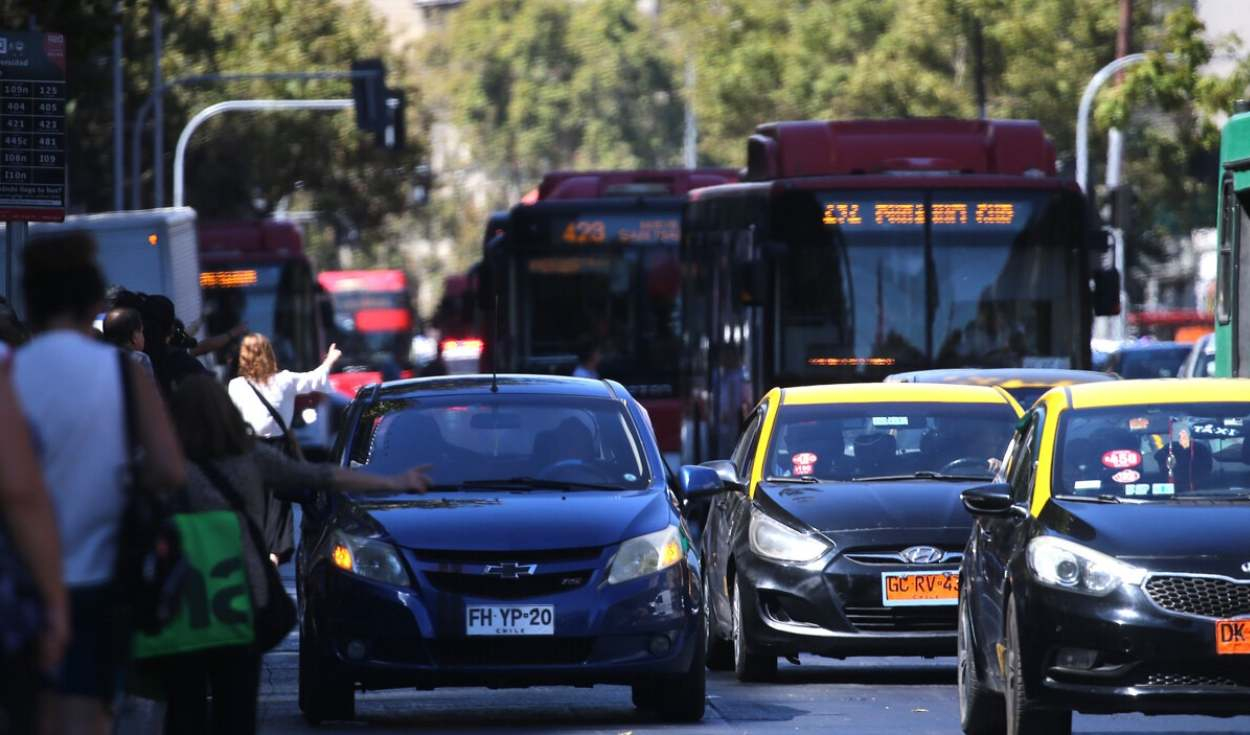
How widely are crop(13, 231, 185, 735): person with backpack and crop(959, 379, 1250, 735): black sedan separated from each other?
430cm

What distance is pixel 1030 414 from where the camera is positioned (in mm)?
11062

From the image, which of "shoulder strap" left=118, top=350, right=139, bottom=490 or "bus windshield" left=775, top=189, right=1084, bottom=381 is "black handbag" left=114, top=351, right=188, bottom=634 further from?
"bus windshield" left=775, top=189, right=1084, bottom=381

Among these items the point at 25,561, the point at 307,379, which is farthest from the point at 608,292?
the point at 25,561

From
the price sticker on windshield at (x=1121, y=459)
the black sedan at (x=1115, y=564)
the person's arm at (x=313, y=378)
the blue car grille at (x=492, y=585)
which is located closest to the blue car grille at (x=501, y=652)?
the blue car grille at (x=492, y=585)

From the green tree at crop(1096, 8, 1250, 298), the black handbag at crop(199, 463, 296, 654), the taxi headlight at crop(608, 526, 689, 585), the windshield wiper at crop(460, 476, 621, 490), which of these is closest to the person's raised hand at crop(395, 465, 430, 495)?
the black handbag at crop(199, 463, 296, 654)

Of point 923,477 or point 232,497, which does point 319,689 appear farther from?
point 923,477

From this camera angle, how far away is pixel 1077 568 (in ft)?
31.8

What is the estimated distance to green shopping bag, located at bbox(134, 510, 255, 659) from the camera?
7.57 metres

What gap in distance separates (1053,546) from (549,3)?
127 m

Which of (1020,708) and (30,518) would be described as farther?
(1020,708)

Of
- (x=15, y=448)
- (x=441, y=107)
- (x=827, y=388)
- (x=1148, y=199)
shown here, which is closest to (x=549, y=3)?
(x=441, y=107)

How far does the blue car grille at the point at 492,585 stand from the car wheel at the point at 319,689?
0.61m

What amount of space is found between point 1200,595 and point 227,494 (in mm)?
3431

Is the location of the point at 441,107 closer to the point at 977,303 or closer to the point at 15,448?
the point at 977,303
